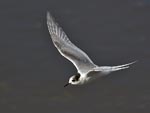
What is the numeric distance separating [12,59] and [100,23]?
92.0 inches

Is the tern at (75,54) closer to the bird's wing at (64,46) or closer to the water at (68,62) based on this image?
the bird's wing at (64,46)

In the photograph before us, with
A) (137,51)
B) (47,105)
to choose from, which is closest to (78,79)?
(47,105)

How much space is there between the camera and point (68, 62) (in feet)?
65.6

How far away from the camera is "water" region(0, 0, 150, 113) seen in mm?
19375

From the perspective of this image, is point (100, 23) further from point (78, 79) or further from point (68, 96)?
point (78, 79)

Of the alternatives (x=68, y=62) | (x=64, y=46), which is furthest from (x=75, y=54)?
(x=68, y=62)

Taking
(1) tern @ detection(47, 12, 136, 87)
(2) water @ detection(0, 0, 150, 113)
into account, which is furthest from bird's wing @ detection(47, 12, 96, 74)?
(2) water @ detection(0, 0, 150, 113)

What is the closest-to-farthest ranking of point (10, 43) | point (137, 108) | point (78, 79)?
point (78, 79) < point (137, 108) < point (10, 43)

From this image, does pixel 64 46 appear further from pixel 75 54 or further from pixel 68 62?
pixel 68 62

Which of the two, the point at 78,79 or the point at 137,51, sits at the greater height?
the point at 78,79

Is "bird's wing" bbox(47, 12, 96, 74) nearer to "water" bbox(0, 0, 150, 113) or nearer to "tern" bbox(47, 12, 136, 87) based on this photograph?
"tern" bbox(47, 12, 136, 87)

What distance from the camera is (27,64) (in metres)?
20.2

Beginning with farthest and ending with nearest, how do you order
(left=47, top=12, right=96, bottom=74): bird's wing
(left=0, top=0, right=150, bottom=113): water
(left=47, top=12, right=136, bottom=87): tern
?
(left=0, top=0, right=150, bottom=113): water
(left=47, top=12, right=96, bottom=74): bird's wing
(left=47, top=12, right=136, bottom=87): tern

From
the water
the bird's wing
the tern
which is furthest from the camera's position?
the water
